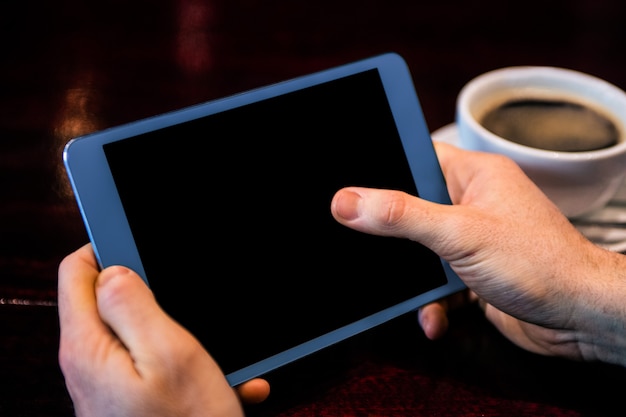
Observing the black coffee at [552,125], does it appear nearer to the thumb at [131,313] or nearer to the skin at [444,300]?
the skin at [444,300]

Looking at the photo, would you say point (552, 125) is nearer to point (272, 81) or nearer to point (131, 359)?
point (272, 81)

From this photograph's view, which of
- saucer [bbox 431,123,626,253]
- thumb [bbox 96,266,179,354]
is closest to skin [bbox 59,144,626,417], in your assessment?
thumb [bbox 96,266,179,354]

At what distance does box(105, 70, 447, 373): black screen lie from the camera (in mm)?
542

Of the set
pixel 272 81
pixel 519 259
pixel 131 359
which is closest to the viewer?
pixel 131 359

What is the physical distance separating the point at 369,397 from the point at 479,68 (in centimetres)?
65

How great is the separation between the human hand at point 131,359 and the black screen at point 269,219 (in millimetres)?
42

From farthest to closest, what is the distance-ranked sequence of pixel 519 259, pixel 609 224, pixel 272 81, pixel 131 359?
pixel 272 81 < pixel 609 224 < pixel 519 259 < pixel 131 359

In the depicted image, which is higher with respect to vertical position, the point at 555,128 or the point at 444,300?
the point at 555,128

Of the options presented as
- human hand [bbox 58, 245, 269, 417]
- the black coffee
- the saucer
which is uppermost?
the black coffee

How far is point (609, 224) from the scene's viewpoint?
0.77 meters

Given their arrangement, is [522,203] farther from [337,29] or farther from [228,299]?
[337,29]

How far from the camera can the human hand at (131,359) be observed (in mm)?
472

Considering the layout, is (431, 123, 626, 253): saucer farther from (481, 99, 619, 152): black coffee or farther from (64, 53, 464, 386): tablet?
(64, 53, 464, 386): tablet

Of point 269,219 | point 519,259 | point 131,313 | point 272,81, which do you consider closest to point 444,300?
point 519,259
